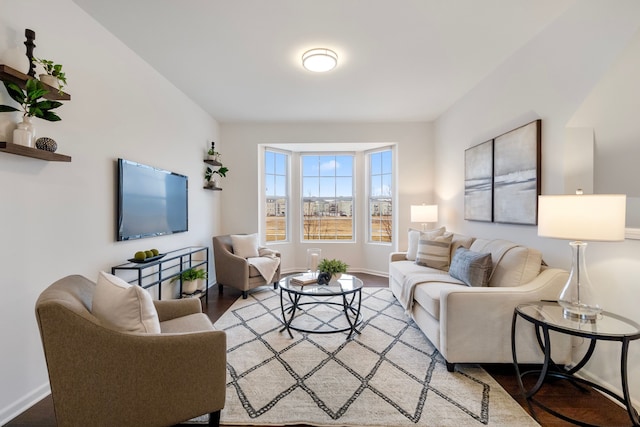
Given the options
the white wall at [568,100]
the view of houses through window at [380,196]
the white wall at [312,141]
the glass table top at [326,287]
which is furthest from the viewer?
the view of houses through window at [380,196]

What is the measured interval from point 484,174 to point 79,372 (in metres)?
3.62

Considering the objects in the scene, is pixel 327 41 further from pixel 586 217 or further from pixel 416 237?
pixel 416 237

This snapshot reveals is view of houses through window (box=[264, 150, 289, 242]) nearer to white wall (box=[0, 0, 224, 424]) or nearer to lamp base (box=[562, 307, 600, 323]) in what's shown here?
white wall (box=[0, 0, 224, 424])

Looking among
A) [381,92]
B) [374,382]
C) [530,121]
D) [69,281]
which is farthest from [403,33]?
[69,281]

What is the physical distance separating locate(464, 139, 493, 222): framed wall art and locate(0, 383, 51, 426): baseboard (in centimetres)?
394

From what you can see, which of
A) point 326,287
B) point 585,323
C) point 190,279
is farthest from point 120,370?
point 585,323

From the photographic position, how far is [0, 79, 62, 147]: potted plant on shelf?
4.85 ft

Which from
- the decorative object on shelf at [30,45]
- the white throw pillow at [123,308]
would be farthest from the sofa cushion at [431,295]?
the decorative object on shelf at [30,45]

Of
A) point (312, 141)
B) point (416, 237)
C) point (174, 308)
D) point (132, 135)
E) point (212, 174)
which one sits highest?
point (312, 141)

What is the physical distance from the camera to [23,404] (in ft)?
5.28

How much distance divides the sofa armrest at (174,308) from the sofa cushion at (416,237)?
2.67 m

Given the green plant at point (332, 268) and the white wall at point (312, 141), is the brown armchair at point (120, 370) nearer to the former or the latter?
the green plant at point (332, 268)

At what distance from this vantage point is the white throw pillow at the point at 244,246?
13.0 feet

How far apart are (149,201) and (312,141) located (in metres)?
2.72
